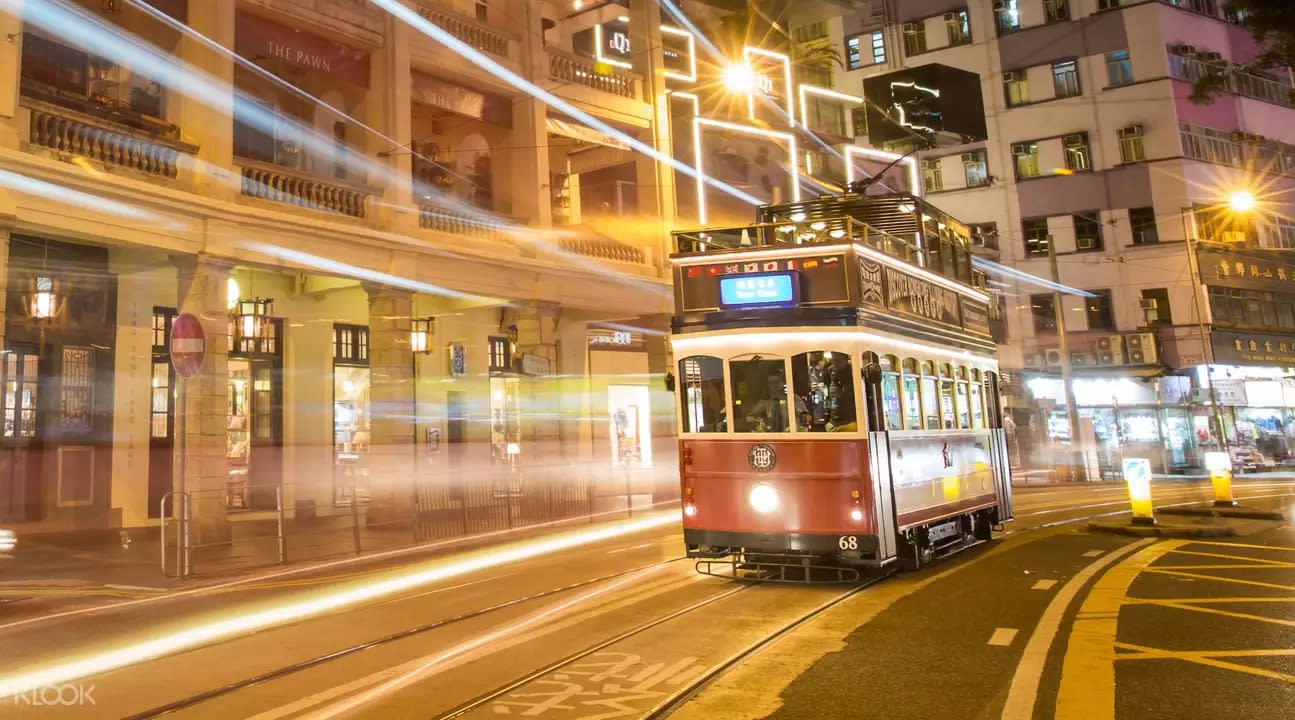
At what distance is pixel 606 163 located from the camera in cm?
2383

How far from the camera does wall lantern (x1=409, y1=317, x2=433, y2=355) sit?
1964 cm

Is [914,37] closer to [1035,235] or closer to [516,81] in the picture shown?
[1035,235]

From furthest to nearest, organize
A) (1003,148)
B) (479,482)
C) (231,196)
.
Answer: (1003,148)
(479,482)
(231,196)

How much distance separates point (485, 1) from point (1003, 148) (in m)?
25.4

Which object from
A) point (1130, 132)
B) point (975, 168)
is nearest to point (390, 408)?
point (975, 168)

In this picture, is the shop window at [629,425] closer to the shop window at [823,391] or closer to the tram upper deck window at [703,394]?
the tram upper deck window at [703,394]

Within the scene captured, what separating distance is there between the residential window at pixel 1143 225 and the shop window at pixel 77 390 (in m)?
35.3

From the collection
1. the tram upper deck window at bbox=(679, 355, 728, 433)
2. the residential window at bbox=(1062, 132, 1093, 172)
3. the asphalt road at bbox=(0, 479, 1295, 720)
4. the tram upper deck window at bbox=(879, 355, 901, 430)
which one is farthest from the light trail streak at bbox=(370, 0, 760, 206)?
the residential window at bbox=(1062, 132, 1093, 172)

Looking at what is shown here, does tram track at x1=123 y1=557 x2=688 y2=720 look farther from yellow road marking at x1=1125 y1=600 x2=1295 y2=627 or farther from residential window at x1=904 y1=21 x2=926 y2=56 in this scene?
residential window at x1=904 y1=21 x2=926 y2=56

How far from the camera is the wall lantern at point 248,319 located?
17.8 meters

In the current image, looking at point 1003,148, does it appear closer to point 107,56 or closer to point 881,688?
point 107,56

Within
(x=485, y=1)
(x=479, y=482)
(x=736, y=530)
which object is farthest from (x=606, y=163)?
(x=736, y=530)

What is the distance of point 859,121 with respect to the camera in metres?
38.6

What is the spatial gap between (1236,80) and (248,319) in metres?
37.8
